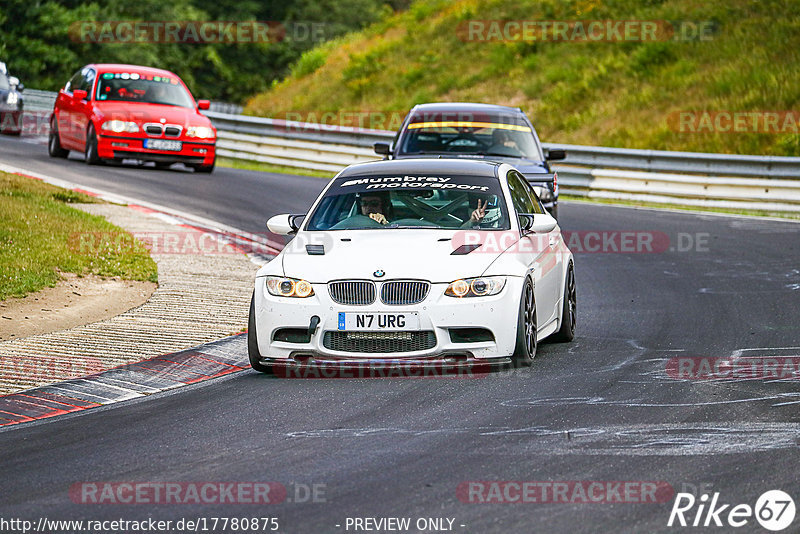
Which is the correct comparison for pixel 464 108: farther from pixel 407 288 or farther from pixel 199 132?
pixel 407 288

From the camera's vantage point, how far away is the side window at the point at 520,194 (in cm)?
1067

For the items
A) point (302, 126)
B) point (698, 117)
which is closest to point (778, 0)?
point (698, 117)

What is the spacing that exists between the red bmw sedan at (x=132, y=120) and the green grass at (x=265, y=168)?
9.01 ft

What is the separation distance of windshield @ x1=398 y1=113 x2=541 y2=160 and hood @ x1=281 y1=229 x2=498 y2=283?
25.2ft

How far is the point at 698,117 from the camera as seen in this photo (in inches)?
1135

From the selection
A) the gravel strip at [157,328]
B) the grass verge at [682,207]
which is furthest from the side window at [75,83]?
the gravel strip at [157,328]

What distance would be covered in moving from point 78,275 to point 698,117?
61.2 feet

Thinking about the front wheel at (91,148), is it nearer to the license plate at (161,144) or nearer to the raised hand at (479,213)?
the license plate at (161,144)

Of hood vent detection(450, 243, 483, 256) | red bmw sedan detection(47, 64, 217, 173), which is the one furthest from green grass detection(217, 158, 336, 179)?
hood vent detection(450, 243, 483, 256)

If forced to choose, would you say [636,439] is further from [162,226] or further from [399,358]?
[162,226]

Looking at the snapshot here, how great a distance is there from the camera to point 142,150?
23.5 meters

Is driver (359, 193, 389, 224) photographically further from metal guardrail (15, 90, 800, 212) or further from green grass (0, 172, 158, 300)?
metal guardrail (15, 90, 800, 212)

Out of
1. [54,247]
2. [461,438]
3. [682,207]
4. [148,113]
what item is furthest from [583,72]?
[461,438]

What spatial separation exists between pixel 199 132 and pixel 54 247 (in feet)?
32.0
